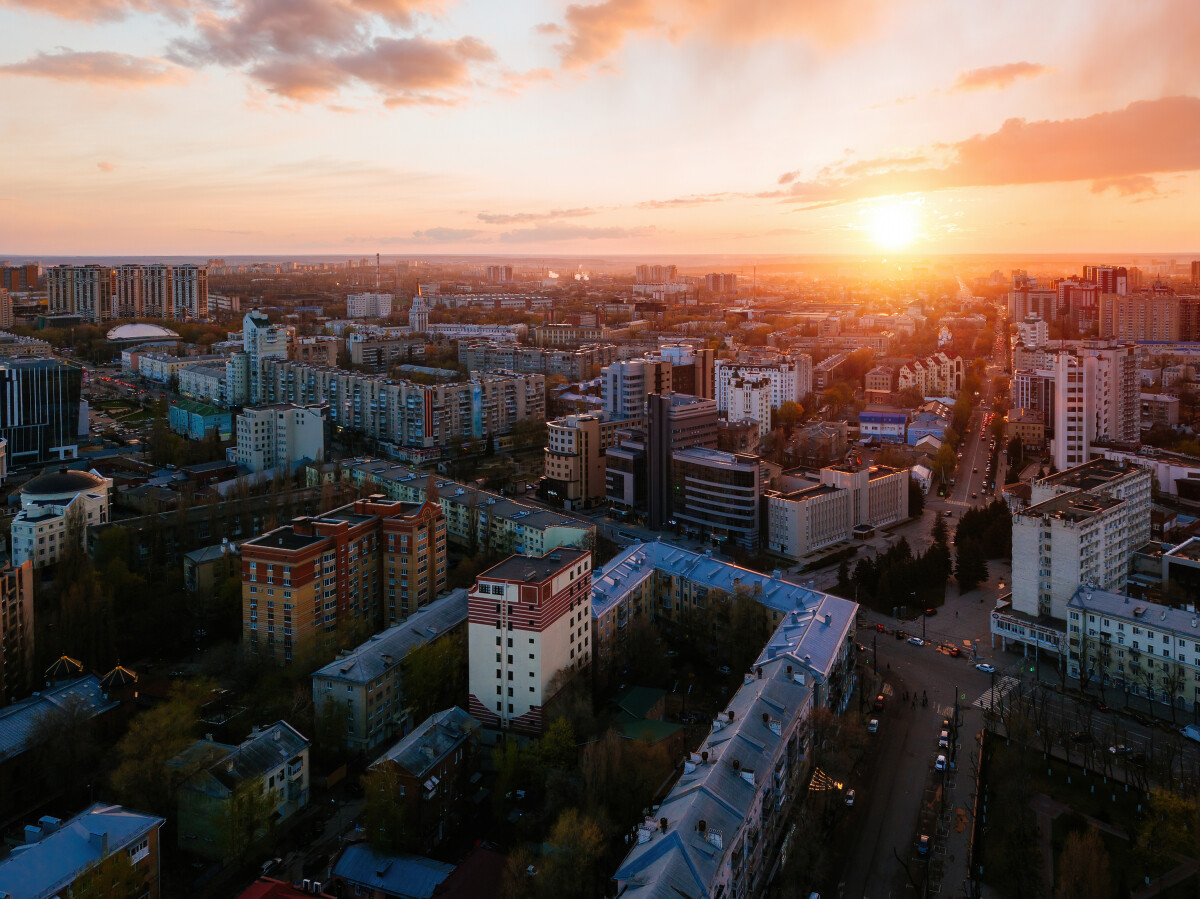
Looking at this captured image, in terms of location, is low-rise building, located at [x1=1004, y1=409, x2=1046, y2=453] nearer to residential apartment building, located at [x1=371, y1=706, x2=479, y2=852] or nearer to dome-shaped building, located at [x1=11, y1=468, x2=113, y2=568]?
residential apartment building, located at [x1=371, y1=706, x2=479, y2=852]

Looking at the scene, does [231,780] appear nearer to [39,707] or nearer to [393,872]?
[393,872]

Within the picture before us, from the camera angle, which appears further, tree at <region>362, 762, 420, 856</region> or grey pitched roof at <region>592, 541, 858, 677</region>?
grey pitched roof at <region>592, 541, 858, 677</region>

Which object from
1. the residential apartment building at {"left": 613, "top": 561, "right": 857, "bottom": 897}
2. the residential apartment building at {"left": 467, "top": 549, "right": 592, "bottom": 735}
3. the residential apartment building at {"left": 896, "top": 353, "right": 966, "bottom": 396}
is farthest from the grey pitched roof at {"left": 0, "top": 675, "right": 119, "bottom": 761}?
the residential apartment building at {"left": 896, "top": 353, "right": 966, "bottom": 396}

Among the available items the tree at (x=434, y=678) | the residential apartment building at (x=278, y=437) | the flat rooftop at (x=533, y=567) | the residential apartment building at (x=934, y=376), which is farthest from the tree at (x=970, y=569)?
the residential apartment building at (x=934, y=376)

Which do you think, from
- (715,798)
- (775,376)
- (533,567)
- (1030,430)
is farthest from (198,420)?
(1030,430)

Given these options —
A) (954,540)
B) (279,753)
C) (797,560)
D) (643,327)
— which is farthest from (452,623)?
(643,327)

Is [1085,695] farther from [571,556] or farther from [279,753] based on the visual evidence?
[279,753]

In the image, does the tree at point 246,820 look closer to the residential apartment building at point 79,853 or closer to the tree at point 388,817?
the residential apartment building at point 79,853
